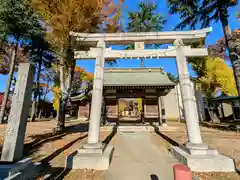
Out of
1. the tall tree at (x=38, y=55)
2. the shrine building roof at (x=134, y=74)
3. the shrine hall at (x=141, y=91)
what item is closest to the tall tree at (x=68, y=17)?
the shrine hall at (x=141, y=91)

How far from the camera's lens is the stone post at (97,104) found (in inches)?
173

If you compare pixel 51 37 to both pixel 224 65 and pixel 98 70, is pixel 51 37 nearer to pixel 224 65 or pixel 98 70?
pixel 98 70

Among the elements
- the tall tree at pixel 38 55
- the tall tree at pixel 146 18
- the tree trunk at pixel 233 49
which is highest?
the tall tree at pixel 146 18

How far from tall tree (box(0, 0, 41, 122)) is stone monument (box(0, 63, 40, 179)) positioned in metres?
13.5

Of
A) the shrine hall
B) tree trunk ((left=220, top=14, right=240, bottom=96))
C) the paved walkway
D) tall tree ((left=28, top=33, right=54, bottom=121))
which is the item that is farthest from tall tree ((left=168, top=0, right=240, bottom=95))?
tall tree ((left=28, top=33, right=54, bottom=121))

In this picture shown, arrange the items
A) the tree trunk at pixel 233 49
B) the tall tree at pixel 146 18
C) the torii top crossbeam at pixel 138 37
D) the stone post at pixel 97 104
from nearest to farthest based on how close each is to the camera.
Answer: the stone post at pixel 97 104 → the torii top crossbeam at pixel 138 37 → the tree trunk at pixel 233 49 → the tall tree at pixel 146 18

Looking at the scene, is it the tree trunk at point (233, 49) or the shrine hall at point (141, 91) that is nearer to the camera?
the tree trunk at point (233, 49)

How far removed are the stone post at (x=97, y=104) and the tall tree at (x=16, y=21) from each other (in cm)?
1264

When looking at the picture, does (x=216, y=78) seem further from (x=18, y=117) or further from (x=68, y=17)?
(x=18, y=117)

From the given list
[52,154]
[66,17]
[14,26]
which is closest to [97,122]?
[52,154]

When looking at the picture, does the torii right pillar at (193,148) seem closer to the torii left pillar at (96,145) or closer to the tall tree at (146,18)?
the torii left pillar at (96,145)

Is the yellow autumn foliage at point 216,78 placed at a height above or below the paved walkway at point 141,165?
above

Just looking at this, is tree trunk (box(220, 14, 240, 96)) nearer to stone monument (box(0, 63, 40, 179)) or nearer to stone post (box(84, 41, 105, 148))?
stone post (box(84, 41, 105, 148))

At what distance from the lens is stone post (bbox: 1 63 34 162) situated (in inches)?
113
